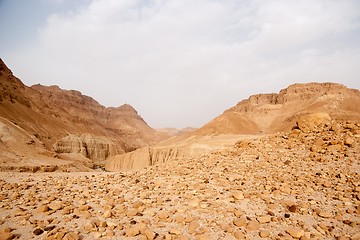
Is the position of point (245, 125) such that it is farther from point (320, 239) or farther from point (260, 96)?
point (320, 239)

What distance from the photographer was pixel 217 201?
505 cm

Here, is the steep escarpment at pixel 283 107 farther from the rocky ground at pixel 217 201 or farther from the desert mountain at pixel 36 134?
the rocky ground at pixel 217 201

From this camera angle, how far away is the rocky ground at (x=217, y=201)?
3973mm

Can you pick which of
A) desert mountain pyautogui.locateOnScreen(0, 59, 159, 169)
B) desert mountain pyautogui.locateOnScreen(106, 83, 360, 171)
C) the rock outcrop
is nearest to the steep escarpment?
desert mountain pyautogui.locateOnScreen(106, 83, 360, 171)

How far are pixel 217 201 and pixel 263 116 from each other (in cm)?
7260

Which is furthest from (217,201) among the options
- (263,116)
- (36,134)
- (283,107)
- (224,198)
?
(283,107)

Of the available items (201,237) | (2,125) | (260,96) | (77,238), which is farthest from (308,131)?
(260,96)

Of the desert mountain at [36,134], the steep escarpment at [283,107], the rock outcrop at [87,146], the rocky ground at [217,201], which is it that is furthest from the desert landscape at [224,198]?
the steep escarpment at [283,107]

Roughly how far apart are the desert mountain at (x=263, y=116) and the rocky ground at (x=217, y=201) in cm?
2686

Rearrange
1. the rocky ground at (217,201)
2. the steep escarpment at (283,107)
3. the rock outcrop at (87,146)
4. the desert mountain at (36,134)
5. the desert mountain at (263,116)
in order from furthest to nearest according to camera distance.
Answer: the steep escarpment at (283,107)
the rock outcrop at (87,146)
the desert mountain at (263,116)
the desert mountain at (36,134)
the rocky ground at (217,201)

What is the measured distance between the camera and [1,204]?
5078 mm

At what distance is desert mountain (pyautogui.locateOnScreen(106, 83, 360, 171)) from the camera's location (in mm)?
38219

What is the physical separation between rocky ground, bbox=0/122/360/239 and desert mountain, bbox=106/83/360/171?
26.9 m

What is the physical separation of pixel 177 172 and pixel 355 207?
173 inches
